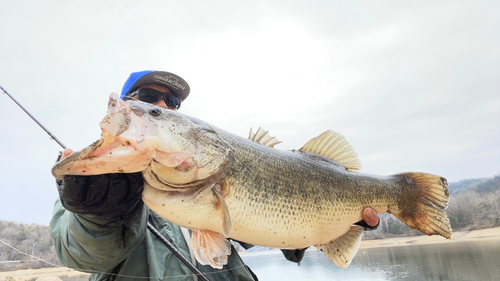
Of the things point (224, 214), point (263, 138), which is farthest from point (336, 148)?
point (224, 214)

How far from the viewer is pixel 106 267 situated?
2076 mm

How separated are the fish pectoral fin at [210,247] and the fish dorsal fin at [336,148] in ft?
4.91

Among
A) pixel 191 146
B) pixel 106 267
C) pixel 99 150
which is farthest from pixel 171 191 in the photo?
pixel 106 267

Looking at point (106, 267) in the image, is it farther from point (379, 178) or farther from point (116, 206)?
point (379, 178)

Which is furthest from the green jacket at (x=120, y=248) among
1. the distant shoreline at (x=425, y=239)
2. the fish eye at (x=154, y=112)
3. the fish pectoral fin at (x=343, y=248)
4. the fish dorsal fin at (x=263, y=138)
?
the distant shoreline at (x=425, y=239)

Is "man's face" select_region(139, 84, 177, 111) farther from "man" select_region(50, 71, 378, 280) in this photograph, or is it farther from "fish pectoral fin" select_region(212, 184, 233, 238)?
"fish pectoral fin" select_region(212, 184, 233, 238)

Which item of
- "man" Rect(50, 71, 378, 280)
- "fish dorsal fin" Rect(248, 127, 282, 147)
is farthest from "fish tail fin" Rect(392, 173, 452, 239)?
"man" Rect(50, 71, 378, 280)

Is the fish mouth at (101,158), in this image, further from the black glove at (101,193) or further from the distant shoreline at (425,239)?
the distant shoreline at (425,239)

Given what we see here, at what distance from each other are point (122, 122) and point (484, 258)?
28297mm

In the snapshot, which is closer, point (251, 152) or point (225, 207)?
point (225, 207)

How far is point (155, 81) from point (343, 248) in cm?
300

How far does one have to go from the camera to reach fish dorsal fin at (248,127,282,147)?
106 inches

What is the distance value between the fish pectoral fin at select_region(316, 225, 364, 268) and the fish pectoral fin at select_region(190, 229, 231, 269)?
1107 mm

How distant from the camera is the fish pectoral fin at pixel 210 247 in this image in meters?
1.94
